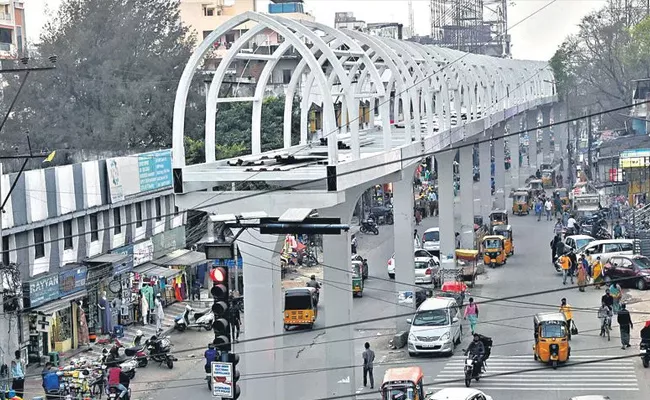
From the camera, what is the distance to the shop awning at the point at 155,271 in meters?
33.1

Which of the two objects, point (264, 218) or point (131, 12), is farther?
point (131, 12)

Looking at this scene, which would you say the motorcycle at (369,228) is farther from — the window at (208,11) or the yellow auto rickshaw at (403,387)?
the window at (208,11)

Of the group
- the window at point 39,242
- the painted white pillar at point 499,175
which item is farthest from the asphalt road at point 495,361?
the painted white pillar at point 499,175

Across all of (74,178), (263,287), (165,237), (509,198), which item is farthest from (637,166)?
(263,287)

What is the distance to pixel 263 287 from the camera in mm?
19453

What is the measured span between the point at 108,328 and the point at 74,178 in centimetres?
367

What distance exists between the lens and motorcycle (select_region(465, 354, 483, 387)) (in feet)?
77.5

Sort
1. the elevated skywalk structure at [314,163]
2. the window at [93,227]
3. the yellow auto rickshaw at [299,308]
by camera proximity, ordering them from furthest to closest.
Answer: the window at [93,227] → the yellow auto rickshaw at [299,308] → the elevated skywalk structure at [314,163]

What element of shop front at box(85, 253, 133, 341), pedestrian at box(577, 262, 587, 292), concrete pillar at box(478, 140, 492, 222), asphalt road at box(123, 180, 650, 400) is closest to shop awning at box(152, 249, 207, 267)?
shop front at box(85, 253, 133, 341)

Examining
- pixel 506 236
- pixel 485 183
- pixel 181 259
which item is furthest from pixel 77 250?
pixel 485 183

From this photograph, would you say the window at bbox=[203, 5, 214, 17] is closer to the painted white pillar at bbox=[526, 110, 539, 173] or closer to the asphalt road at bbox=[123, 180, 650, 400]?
the painted white pillar at bbox=[526, 110, 539, 173]

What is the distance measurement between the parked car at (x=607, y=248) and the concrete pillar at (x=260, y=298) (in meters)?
18.7

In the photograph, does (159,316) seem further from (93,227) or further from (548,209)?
(548,209)

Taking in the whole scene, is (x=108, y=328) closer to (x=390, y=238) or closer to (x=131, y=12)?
(x=390, y=238)
